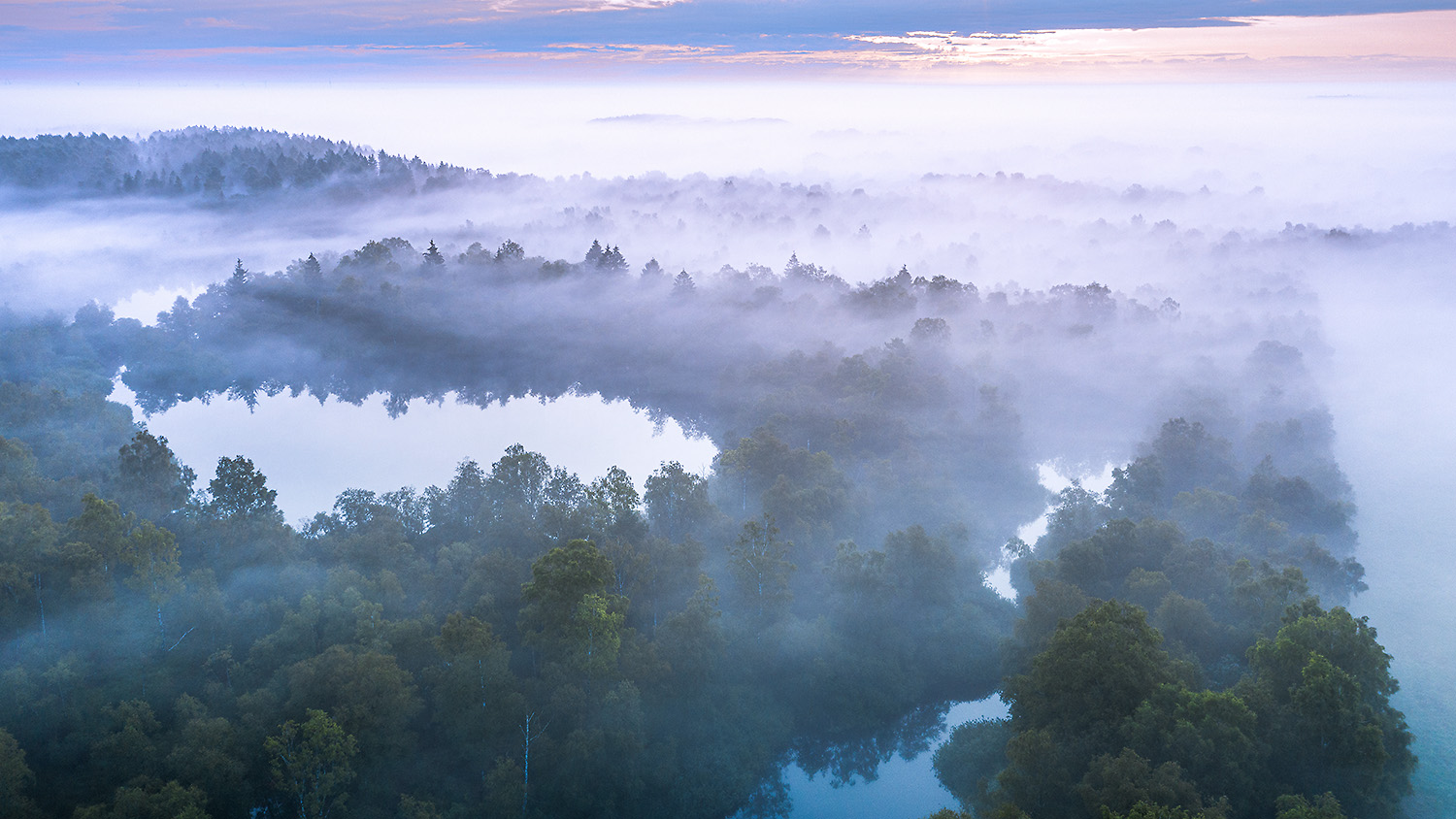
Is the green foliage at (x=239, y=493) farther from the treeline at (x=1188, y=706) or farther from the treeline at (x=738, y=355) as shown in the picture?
the treeline at (x=1188, y=706)

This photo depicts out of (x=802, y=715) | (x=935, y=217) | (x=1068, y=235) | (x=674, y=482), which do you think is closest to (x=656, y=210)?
(x=935, y=217)

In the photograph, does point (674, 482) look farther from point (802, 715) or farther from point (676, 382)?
point (676, 382)

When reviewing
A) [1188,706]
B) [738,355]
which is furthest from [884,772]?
[738,355]

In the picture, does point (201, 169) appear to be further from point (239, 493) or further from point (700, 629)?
point (700, 629)

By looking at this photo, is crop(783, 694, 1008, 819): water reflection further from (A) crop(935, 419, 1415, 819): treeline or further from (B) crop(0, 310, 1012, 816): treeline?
(A) crop(935, 419, 1415, 819): treeline

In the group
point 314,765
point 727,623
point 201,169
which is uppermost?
point 201,169

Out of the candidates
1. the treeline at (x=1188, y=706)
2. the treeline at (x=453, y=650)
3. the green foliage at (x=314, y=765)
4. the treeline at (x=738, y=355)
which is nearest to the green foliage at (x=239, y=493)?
the treeline at (x=453, y=650)

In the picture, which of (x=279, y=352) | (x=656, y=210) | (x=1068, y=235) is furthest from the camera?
(x=656, y=210)
